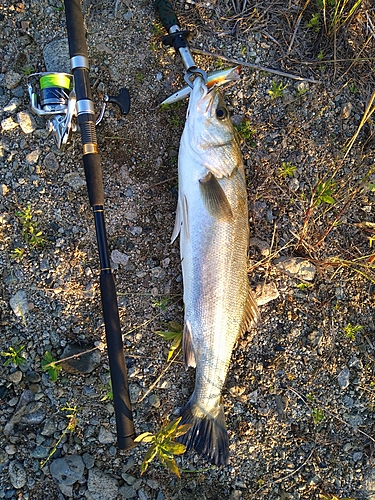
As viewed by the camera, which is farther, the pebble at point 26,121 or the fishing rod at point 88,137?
the pebble at point 26,121

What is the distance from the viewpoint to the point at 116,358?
3.02 m

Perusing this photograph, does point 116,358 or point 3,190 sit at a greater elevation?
point 3,190

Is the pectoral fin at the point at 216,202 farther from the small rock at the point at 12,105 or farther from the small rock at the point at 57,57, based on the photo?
the small rock at the point at 12,105

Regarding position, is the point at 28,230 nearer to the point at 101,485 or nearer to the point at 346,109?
the point at 101,485

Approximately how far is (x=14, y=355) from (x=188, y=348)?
51.0 inches

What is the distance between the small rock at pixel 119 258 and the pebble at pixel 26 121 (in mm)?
1152

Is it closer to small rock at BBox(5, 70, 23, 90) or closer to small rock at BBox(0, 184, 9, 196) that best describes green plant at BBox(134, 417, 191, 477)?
small rock at BBox(0, 184, 9, 196)

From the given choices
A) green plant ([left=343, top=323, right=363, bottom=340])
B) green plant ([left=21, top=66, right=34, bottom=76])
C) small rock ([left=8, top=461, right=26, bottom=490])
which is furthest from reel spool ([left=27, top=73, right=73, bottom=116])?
green plant ([left=343, top=323, right=363, bottom=340])

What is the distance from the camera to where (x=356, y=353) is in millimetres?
3658

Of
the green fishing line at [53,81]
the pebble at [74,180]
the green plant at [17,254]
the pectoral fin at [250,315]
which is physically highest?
the green fishing line at [53,81]

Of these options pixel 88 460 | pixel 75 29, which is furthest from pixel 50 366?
pixel 75 29

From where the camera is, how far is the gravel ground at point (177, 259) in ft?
11.1

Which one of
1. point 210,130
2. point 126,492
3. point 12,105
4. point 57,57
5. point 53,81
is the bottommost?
point 126,492

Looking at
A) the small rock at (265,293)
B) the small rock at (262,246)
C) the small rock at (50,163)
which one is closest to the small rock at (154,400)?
the small rock at (265,293)
